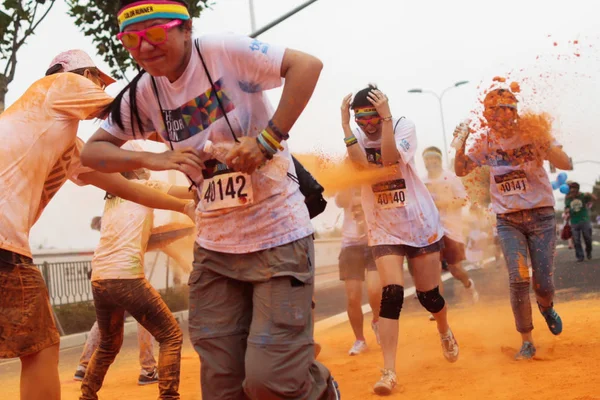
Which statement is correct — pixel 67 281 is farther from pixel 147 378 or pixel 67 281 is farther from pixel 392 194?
pixel 392 194

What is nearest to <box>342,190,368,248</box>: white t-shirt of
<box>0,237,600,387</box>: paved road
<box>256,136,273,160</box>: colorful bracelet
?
<box>0,237,600,387</box>: paved road

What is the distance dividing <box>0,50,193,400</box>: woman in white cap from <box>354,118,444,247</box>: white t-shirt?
2738 mm

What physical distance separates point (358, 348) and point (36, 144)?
16.5 feet

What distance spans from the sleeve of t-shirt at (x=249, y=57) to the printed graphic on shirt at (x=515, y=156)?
13.2 ft

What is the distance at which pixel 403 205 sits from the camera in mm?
6102

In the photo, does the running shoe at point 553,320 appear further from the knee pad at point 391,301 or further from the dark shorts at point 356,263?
the dark shorts at point 356,263

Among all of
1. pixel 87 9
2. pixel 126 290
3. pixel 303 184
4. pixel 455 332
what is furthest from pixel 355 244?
pixel 87 9

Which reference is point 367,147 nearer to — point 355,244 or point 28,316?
Result: point 355,244

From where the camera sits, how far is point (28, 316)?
3.45m

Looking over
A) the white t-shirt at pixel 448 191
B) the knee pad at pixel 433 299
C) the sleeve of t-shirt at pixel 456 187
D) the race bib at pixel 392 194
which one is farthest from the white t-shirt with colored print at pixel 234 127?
the sleeve of t-shirt at pixel 456 187

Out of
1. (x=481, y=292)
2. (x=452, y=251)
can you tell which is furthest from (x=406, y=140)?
(x=481, y=292)

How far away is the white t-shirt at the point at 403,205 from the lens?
19.9 feet

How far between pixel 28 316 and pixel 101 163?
752mm

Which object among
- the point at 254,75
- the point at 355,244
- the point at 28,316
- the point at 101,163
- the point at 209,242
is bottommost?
the point at 355,244
